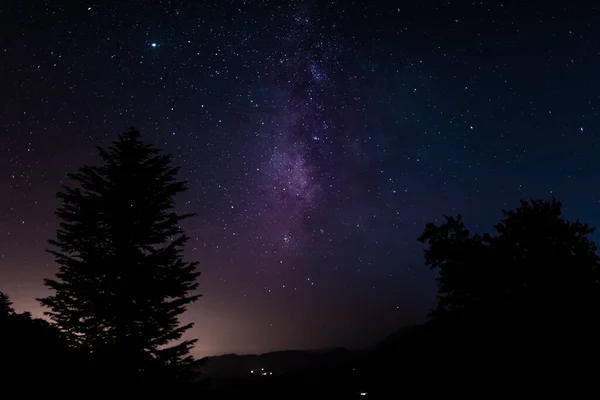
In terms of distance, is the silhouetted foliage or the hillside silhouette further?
the hillside silhouette

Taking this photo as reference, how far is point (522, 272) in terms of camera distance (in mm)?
15211

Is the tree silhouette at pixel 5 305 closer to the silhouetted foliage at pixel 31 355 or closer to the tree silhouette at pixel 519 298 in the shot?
the silhouetted foliage at pixel 31 355

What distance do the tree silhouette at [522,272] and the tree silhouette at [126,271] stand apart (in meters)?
11.5

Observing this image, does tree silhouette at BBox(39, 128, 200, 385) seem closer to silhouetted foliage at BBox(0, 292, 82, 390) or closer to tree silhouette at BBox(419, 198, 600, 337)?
silhouetted foliage at BBox(0, 292, 82, 390)

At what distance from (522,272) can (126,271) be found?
49.3 ft

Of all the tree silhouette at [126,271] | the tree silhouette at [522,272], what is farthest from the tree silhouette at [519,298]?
the tree silhouette at [126,271]

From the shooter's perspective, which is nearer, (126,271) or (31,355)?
(31,355)

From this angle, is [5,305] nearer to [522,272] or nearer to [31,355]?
[31,355]

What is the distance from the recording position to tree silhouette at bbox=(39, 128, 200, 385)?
470 inches

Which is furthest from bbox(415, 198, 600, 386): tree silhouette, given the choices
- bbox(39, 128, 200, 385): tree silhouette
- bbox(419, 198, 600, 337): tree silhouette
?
bbox(39, 128, 200, 385): tree silhouette

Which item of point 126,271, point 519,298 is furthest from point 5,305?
point 519,298

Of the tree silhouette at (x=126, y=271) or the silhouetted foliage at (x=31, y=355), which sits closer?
the silhouetted foliage at (x=31, y=355)

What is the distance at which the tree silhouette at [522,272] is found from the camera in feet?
42.9

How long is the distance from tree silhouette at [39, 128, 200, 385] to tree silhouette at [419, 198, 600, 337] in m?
11.5
